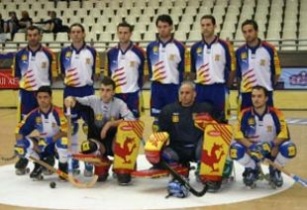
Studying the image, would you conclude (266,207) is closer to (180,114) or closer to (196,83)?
(180,114)

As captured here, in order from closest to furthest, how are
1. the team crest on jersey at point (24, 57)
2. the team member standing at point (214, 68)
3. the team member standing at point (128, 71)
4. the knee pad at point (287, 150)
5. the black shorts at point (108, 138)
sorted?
the knee pad at point (287, 150) < the black shorts at point (108, 138) < the team member standing at point (214, 68) < the team member standing at point (128, 71) < the team crest on jersey at point (24, 57)

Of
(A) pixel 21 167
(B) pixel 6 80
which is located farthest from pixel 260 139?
(B) pixel 6 80

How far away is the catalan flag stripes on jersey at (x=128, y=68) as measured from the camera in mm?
7312

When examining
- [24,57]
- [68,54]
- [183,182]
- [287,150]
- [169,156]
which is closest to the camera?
[183,182]

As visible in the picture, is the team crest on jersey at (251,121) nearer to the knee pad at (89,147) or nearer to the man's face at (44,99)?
the knee pad at (89,147)

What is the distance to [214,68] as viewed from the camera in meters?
7.05

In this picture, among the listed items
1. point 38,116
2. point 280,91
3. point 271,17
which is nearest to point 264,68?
point 38,116

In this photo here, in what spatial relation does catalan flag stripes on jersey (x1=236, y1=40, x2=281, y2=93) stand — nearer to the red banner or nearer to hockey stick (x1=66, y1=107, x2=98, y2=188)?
hockey stick (x1=66, y1=107, x2=98, y2=188)

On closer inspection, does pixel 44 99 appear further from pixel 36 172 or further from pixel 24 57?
pixel 24 57

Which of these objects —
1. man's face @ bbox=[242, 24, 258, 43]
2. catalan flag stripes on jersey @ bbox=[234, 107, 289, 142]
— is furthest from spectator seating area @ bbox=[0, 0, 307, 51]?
catalan flag stripes on jersey @ bbox=[234, 107, 289, 142]

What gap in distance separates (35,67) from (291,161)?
3.16 meters

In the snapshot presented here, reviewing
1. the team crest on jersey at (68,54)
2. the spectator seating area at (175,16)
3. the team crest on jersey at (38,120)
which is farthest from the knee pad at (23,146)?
the spectator seating area at (175,16)

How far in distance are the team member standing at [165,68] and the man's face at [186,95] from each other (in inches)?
33.6

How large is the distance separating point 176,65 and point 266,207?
2.26 metres
